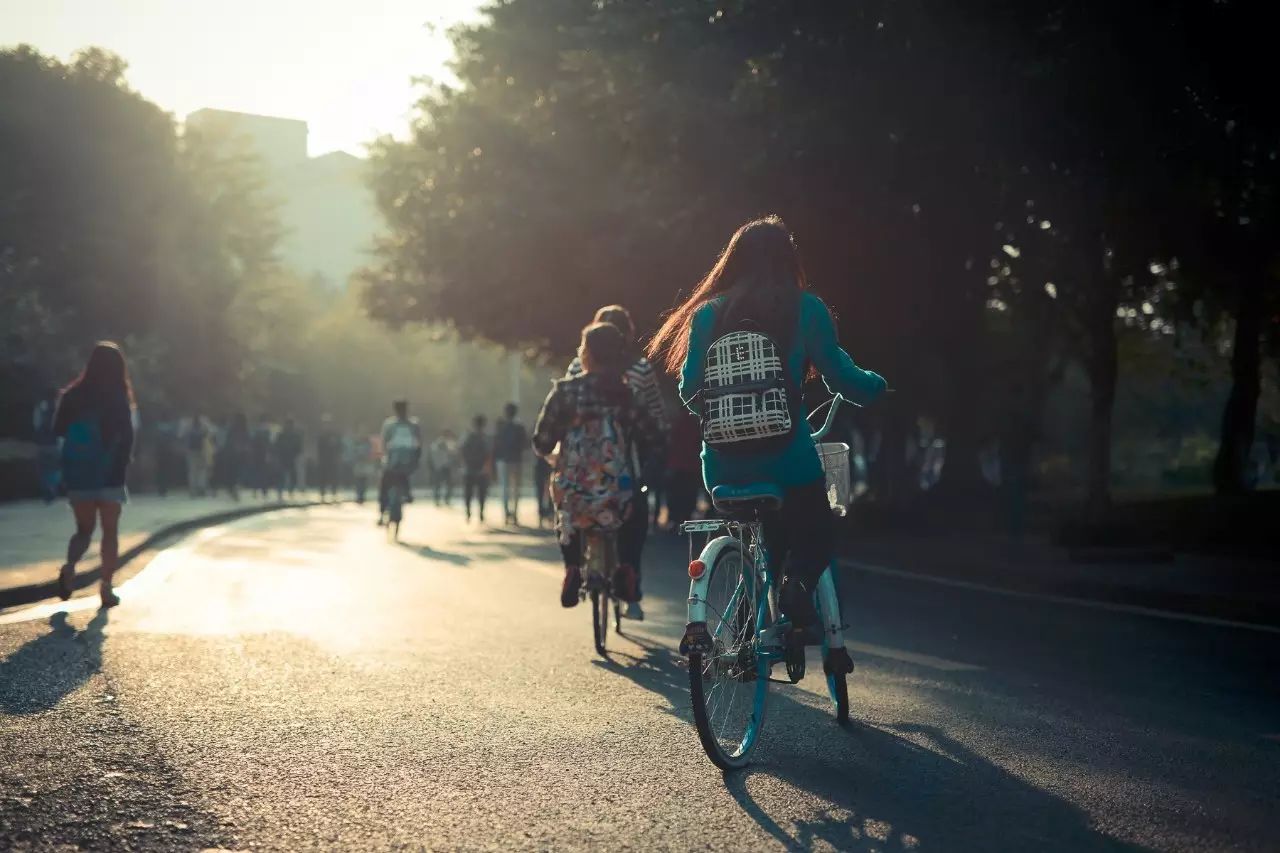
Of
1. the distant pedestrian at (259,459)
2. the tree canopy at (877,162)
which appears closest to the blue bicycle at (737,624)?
the tree canopy at (877,162)

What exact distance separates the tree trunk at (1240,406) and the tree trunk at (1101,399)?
21.3ft

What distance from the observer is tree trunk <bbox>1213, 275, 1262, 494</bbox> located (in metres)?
23.1

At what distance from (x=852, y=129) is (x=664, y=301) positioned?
8322 mm

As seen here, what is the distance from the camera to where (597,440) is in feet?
29.5

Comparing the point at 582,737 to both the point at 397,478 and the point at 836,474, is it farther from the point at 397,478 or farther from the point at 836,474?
the point at 397,478

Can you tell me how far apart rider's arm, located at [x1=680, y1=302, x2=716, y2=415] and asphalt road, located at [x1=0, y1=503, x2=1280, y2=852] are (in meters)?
1.32

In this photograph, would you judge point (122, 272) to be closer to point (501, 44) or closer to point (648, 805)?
point (501, 44)

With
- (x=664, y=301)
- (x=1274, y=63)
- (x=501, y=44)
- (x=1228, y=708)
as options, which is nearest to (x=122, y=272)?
(x=501, y=44)

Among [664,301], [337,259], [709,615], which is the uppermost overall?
[337,259]

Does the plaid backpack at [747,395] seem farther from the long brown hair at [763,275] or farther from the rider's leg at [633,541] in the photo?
the rider's leg at [633,541]

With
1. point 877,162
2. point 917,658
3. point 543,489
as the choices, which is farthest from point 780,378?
point 543,489

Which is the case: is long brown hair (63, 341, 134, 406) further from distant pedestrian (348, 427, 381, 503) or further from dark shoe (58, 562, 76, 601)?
distant pedestrian (348, 427, 381, 503)

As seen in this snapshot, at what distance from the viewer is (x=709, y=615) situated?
5445 millimetres

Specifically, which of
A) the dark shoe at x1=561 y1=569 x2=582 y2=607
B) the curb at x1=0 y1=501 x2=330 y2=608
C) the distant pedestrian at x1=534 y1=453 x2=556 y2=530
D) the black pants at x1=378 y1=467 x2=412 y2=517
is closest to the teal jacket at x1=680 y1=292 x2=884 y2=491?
the dark shoe at x1=561 y1=569 x2=582 y2=607
